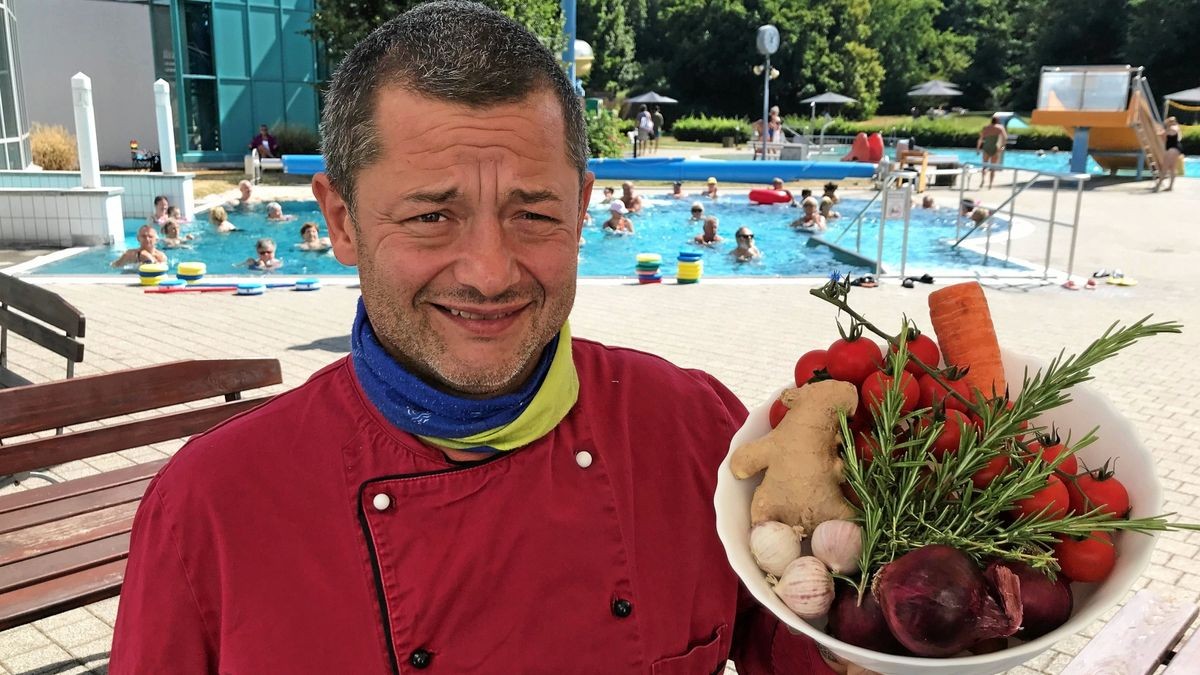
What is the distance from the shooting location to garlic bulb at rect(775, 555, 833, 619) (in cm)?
114

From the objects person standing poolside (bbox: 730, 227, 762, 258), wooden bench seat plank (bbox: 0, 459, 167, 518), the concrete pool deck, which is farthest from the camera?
person standing poolside (bbox: 730, 227, 762, 258)

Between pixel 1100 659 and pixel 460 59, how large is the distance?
7.32 feet

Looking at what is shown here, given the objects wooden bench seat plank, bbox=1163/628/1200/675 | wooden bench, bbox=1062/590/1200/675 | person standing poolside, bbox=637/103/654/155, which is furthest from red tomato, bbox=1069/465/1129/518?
person standing poolside, bbox=637/103/654/155

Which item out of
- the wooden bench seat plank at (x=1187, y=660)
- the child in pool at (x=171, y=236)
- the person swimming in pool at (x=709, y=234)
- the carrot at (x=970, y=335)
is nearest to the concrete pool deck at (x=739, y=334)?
the wooden bench seat plank at (x=1187, y=660)

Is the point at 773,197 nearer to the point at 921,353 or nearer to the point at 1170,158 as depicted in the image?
the point at 1170,158

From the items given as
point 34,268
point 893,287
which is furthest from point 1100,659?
point 34,268

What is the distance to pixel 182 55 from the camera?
24.0 metres

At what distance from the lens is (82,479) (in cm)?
339

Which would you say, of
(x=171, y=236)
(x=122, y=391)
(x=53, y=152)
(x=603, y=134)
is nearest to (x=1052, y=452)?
(x=122, y=391)

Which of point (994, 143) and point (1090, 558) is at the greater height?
point (994, 143)

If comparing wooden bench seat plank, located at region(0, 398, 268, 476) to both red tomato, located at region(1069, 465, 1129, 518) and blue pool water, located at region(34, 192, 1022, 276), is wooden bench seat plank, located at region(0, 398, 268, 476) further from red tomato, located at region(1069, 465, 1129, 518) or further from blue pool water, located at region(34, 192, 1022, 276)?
blue pool water, located at region(34, 192, 1022, 276)

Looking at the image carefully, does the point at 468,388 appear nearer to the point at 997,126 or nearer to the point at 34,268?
the point at 34,268

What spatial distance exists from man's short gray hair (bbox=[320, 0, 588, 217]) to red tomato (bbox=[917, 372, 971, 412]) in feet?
2.06

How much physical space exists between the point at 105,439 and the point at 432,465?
2.50 metres
